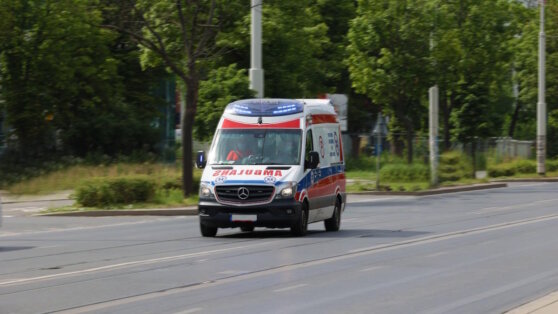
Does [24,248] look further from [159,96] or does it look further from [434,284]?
[159,96]

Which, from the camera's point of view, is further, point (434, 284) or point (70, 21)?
point (70, 21)

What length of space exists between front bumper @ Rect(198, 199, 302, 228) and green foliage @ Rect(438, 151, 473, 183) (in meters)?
27.0

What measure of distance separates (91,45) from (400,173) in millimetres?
15356

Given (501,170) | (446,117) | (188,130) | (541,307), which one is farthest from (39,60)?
(541,307)

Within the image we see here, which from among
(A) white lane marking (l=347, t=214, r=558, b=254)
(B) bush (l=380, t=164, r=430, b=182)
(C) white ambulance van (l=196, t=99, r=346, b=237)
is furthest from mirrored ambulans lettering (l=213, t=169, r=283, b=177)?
(B) bush (l=380, t=164, r=430, b=182)

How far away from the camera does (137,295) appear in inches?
488

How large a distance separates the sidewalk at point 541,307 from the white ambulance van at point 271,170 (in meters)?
8.93

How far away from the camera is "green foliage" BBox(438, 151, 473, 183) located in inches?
1868

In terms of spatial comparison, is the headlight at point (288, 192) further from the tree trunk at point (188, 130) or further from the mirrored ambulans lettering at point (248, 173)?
the tree trunk at point (188, 130)

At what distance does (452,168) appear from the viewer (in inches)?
1892

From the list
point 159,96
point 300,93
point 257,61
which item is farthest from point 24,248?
point 159,96

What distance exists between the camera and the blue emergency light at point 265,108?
21.9 meters

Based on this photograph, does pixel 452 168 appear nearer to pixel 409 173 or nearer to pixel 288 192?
pixel 409 173

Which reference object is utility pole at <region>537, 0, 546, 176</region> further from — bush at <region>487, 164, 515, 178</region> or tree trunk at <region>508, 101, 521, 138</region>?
tree trunk at <region>508, 101, 521, 138</region>
